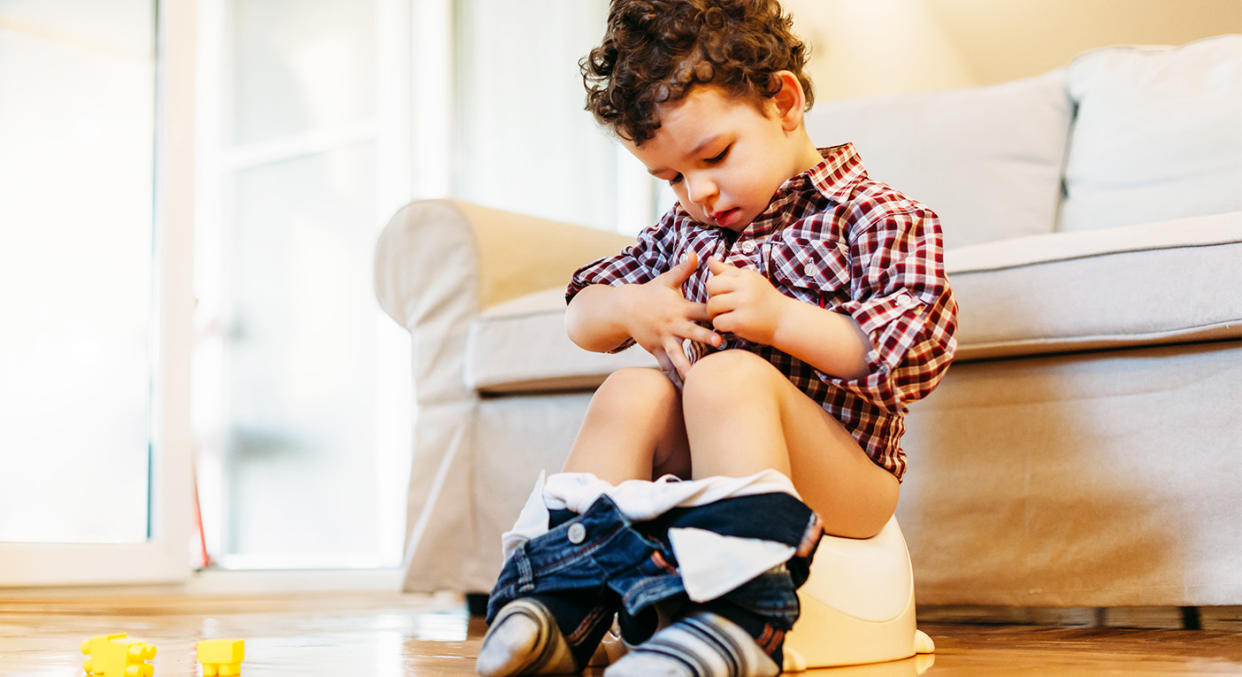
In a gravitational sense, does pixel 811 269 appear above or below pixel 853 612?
above

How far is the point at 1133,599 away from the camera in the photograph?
109 cm

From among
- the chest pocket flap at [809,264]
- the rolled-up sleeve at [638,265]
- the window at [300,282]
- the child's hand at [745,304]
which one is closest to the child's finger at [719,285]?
the child's hand at [745,304]

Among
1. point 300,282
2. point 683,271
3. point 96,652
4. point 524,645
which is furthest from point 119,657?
point 300,282

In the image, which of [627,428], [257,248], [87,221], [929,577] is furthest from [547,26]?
[627,428]

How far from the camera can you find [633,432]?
83cm

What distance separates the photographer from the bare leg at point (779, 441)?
0.76 metres

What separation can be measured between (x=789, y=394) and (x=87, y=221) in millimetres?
1553

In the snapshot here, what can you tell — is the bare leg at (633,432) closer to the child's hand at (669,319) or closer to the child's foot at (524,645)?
the child's hand at (669,319)

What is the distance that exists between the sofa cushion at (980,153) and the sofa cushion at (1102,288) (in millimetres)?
436

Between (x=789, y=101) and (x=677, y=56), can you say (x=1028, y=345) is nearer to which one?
(x=789, y=101)

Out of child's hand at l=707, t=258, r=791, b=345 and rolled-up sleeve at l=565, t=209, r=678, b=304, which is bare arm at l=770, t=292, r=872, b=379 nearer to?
child's hand at l=707, t=258, r=791, b=345

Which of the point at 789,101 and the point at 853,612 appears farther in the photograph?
the point at 789,101

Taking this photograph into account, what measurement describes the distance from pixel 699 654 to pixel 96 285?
1652mm

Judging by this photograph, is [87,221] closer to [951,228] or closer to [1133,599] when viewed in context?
[951,228]
